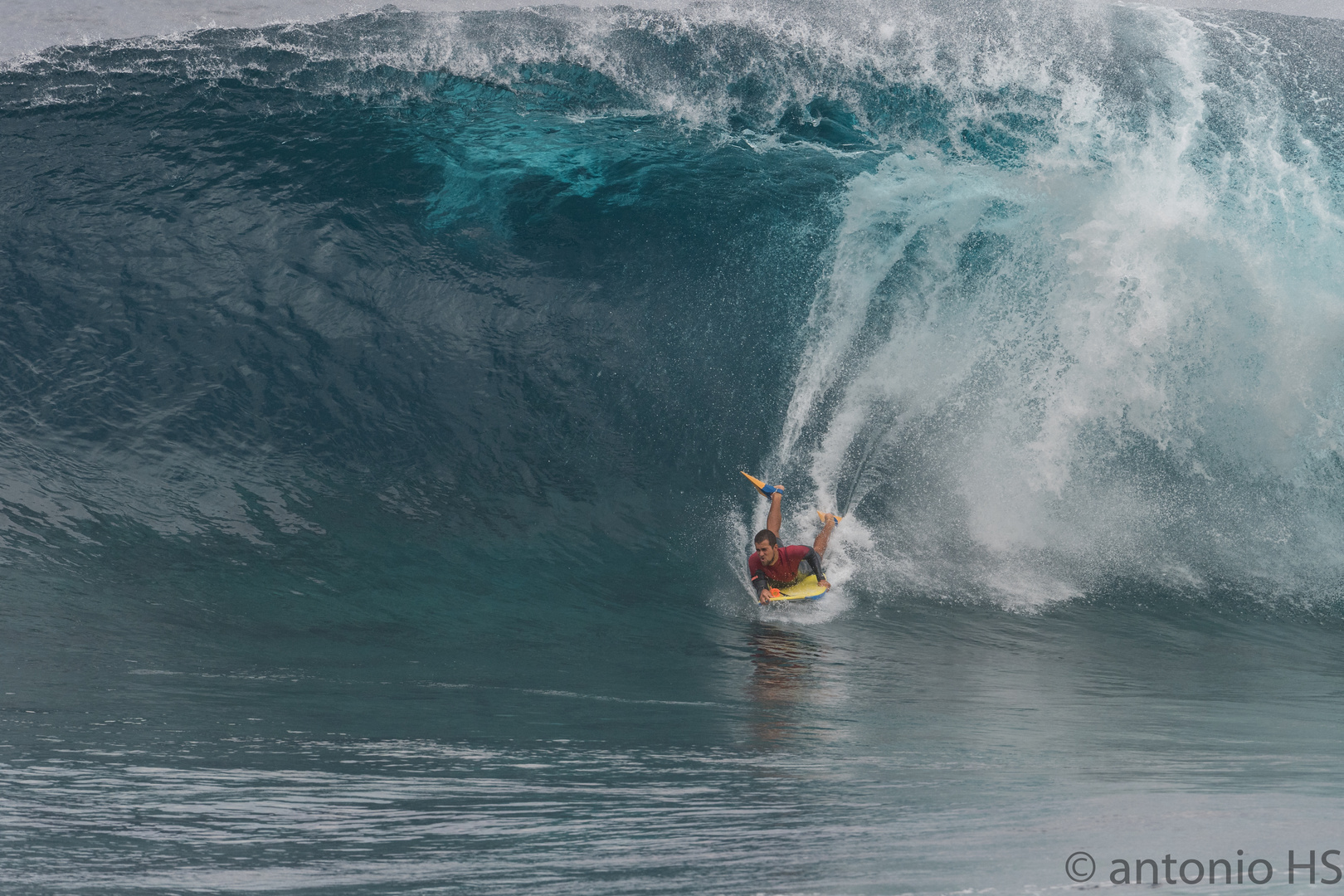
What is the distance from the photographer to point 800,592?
7.53m

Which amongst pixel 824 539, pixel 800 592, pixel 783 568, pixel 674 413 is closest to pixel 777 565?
pixel 783 568

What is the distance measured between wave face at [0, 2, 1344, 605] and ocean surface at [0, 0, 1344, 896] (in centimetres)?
5

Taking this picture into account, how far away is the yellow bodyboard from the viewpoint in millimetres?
7444

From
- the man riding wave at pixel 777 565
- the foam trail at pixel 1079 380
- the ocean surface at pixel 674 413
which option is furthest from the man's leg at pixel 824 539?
the foam trail at pixel 1079 380

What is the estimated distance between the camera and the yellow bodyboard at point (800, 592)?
7.44m

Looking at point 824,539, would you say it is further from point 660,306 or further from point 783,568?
point 660,306

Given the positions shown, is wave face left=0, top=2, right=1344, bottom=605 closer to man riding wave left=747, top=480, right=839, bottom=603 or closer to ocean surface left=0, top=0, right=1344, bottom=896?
ocean surface left=0, top=0, right=1344, bottom=896

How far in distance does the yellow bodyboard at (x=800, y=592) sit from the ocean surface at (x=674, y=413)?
0.43 ft

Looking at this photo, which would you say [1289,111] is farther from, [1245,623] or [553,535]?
[553,535]

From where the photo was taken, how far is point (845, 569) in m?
8.20

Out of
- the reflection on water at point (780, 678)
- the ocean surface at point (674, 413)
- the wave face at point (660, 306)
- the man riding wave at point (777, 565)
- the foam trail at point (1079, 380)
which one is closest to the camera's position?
the ocean surface at point (674, 413)

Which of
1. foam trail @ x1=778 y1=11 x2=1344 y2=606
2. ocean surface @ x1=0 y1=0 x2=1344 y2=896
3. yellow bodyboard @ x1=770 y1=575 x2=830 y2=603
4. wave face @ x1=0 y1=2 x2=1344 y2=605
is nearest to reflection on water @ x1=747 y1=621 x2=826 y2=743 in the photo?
ocean surface @ x1=0 y1=0 x2=1344 y2=896

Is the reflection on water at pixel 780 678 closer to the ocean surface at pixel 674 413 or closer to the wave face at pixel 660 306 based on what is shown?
the ocean surface at pixel 674 413

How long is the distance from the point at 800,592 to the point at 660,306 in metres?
3.52
